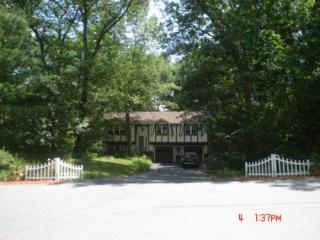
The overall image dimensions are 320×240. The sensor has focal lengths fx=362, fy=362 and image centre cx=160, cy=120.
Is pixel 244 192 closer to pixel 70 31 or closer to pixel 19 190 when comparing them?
pixel 19 190

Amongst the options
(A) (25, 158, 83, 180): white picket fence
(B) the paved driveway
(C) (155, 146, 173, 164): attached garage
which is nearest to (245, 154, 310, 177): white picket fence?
(B) the paved driveway

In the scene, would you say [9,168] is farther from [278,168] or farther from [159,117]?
[159,117]

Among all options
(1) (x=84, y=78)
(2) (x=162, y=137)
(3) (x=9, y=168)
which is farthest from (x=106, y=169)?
(2) (x=162, y=137)

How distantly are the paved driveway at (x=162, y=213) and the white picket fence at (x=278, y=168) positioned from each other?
153 inches

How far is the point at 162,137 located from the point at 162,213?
4100 cm

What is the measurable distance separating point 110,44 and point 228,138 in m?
13.1

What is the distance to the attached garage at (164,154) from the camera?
164 ft

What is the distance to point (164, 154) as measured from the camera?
1980 inches

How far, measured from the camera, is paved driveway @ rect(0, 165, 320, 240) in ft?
23.9

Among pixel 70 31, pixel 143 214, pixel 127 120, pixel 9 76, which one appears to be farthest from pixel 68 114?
pixel 127 120

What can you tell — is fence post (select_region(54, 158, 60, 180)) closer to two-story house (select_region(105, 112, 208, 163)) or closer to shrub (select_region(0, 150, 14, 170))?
shrub (select_region(0, 150, 14, 170))

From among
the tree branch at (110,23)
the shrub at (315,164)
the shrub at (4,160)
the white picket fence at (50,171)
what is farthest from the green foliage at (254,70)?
the shrub at (4,160)

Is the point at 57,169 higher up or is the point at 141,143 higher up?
the point at 141,143

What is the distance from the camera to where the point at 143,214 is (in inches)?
364
